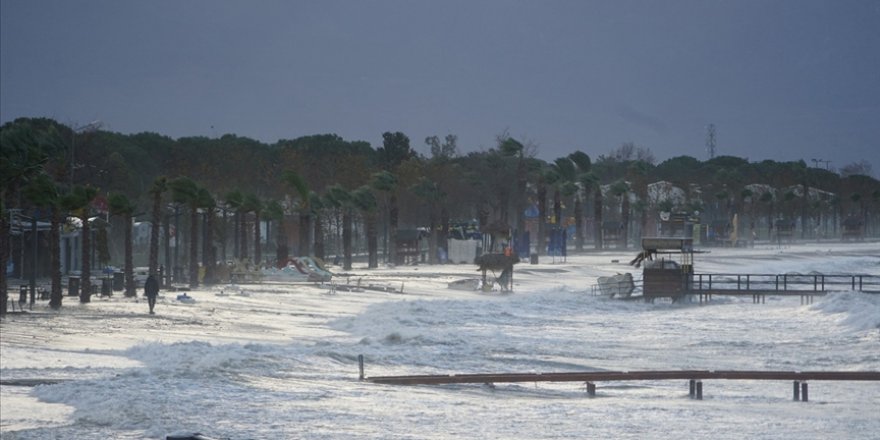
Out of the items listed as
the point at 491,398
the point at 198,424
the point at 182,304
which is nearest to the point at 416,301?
the point at 182,304

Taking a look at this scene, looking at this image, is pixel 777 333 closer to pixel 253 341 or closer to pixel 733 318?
pixel 733 318

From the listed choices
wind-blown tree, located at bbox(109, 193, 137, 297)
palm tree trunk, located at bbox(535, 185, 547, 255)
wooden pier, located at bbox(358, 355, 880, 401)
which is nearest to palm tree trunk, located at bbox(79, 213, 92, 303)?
wind-blown tree, located at bbox(109, 193, 137, 297)

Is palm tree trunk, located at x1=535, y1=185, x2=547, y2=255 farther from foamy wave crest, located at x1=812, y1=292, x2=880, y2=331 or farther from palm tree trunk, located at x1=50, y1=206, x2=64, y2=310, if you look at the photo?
palm tree trunk, located at x1=50, y1=206, x2=64, y2=310

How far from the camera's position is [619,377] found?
3003 cm

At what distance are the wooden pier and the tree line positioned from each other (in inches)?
688

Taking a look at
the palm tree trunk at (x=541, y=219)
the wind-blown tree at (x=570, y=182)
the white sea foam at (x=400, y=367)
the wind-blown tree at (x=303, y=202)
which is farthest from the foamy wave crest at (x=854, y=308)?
the wind-blown tree at (x=570, y=182)

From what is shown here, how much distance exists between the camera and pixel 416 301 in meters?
58.8

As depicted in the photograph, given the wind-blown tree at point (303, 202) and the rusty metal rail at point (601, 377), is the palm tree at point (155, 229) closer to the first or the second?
the wind-blown tree at point (303, 202)

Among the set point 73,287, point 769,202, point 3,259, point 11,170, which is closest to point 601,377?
point 3,259

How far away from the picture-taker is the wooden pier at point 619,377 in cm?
2822

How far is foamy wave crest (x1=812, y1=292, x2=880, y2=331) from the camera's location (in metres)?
52.3

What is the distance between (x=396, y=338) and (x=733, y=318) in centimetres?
2419

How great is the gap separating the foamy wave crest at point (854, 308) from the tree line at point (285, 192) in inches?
1159

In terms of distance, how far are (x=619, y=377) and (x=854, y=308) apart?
1219 inches
